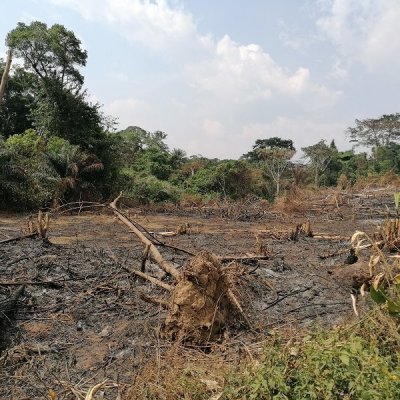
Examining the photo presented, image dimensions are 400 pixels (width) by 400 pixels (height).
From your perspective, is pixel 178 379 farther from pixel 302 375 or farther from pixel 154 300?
pixel 154 300

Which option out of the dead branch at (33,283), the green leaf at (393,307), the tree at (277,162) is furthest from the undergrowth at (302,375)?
the tree at (277,162)

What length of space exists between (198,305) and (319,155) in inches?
1465

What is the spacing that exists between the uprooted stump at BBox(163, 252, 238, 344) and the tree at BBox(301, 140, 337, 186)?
119ft

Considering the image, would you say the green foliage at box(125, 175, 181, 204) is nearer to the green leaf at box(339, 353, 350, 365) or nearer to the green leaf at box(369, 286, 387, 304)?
the green leaf at box(369, 286, 387, 304)

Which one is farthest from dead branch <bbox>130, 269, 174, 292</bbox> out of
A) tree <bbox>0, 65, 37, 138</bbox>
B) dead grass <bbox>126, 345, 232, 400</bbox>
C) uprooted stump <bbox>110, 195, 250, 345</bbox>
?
tree <bbox>0, 65, 37, 138</bbox>

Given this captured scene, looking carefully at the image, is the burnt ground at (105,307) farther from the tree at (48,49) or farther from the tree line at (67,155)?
the tree at (48,49)

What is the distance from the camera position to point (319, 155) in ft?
129

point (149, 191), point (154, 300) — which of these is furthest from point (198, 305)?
point (149, 191)

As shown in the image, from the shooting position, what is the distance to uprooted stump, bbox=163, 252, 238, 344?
4.09 m

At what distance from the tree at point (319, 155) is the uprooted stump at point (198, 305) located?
119ft

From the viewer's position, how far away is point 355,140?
45000 millimetres

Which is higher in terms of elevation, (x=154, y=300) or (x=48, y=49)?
(x=48, y=49)

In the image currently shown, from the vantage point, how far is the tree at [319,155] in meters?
39.4

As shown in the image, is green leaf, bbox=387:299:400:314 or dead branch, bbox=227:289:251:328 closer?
green leaf, bbox=387:299:400:314
